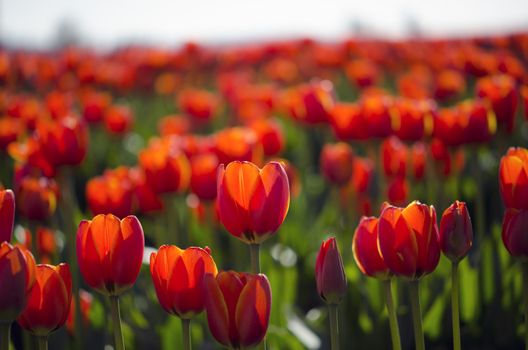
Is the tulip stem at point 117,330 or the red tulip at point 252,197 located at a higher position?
the red tulip at point 252,197

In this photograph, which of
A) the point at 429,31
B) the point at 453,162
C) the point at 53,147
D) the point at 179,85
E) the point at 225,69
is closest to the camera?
the point at 53,147

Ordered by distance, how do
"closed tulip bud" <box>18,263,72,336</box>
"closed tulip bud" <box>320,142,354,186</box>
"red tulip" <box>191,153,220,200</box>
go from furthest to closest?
"closed tulip bud" <box>320,142,354,186</box> → "red tulip" <box>191,153,220,200</box> → "closed tulip bud" <box>18,263,72,336</box>

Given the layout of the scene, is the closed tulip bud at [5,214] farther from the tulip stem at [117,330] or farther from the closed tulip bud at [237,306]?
the closed tulip bud at [237,306]

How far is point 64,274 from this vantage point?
107 cm

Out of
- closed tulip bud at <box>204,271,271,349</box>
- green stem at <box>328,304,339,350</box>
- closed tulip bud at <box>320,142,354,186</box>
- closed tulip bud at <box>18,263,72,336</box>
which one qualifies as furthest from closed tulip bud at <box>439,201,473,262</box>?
closed tulip bud at <box>320,142,354,186</box>

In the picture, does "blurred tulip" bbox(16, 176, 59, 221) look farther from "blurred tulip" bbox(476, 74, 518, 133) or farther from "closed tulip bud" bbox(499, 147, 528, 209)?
"blurred tulip" bbox(476, 74, 518, 133)

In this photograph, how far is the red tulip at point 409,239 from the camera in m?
1.10

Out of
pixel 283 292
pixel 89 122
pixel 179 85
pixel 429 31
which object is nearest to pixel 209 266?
pixel 283 292

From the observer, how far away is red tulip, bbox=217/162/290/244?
3.75 feet

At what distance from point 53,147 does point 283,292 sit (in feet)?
2.85

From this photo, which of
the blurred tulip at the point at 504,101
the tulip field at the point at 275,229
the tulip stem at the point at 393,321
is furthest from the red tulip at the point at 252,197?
the blurred tulip at the point at 504,101

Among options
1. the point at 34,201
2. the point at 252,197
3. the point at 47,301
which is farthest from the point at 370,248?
the point at 34,201

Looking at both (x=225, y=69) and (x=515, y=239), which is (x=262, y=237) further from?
(x=225, y=69)

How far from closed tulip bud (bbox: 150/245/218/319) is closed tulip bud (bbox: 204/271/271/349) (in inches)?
1.9
